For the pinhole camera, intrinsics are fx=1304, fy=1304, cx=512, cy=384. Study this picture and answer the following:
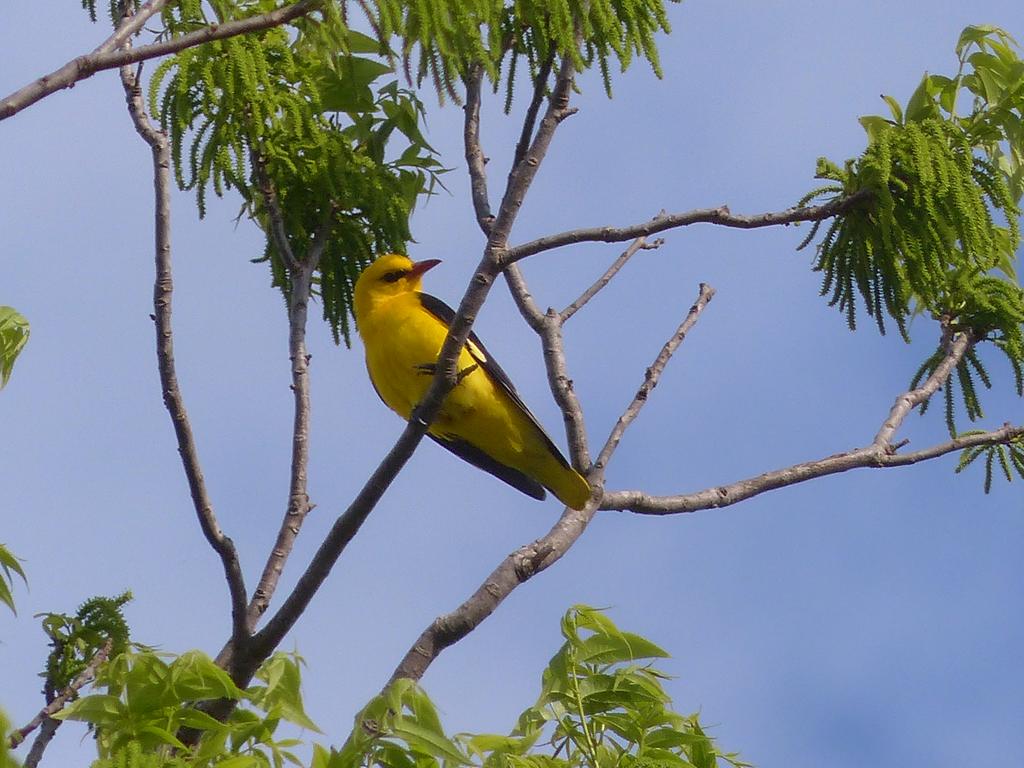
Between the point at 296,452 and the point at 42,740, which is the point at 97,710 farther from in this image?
the point at 296,452

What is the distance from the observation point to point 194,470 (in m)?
4.28

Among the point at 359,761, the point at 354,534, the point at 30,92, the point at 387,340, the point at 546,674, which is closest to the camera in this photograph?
the point at 30,92

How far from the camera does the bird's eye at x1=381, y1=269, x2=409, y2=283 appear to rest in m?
6.75

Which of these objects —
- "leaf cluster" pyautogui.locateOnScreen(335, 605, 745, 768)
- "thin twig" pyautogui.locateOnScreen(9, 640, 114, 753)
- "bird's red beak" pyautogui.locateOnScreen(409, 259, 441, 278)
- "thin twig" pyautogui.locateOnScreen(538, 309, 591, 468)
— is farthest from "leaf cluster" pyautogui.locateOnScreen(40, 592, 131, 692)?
"bird's red beak" pyautogui.locateOnScreen(409, 259, 441, 278)

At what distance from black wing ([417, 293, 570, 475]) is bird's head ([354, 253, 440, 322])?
0.12 m

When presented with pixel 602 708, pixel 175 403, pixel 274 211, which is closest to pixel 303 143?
pixel 274 211

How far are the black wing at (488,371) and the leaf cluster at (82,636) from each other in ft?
8.68

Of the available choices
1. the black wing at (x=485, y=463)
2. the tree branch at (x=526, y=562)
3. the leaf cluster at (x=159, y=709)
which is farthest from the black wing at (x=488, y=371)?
the leaf cluster at (x=159, y=709)

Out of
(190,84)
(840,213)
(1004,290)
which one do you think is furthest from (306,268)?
(1004,290)

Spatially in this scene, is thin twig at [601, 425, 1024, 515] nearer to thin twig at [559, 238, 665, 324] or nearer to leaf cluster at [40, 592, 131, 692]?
thin twig at [559, 238, 665, 324]

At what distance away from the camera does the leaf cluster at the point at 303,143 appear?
5.14m

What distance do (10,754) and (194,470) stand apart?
2.53m

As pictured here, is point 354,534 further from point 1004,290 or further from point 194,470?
point 1004,290

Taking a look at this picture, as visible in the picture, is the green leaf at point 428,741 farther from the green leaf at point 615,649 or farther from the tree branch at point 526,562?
the tree branch at point 526,562
